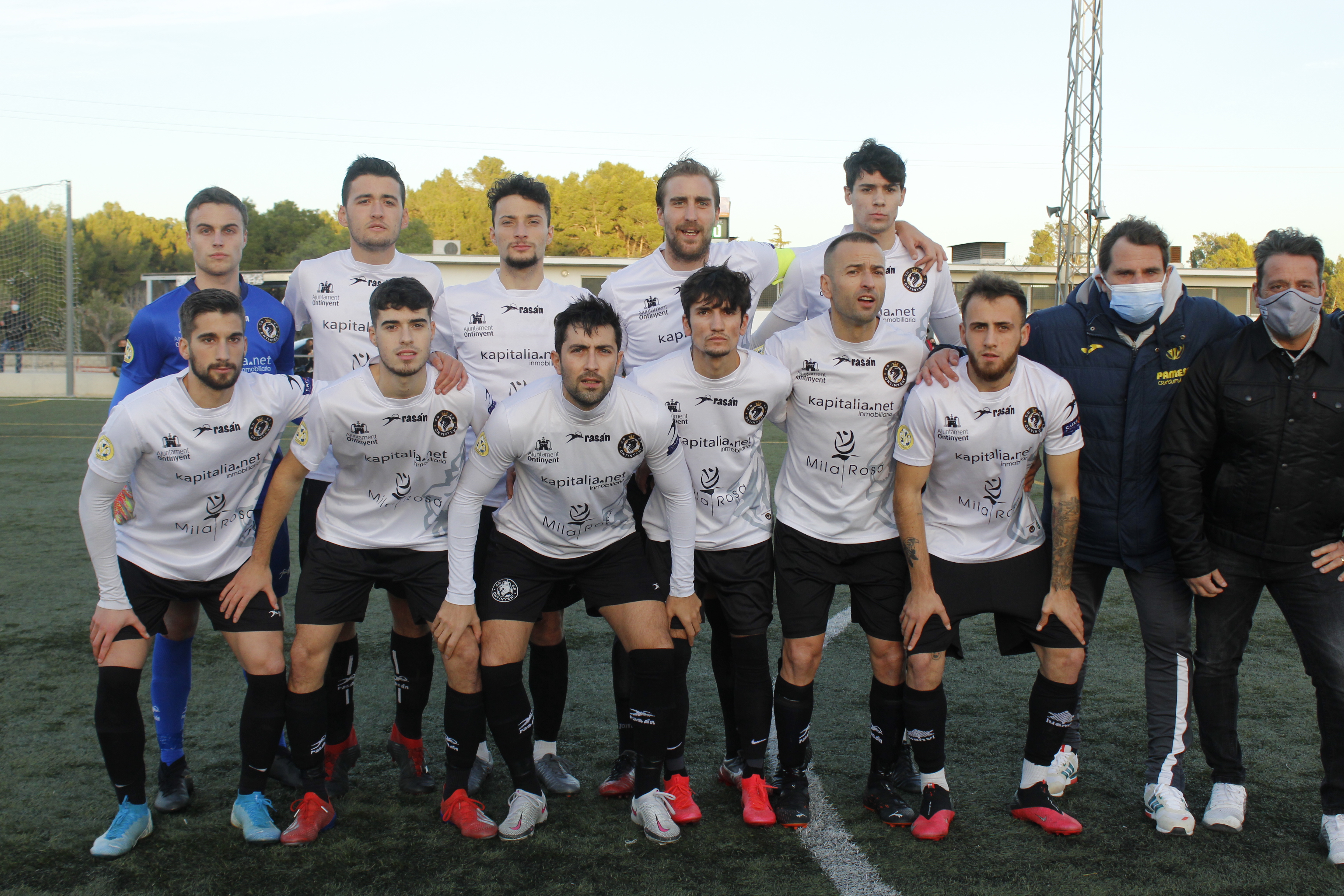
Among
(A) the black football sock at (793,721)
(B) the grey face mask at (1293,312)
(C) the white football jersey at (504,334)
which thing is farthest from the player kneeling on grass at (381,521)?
(B) the grey face mask at (1293,312)

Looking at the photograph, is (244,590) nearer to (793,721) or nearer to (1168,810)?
(793,721)

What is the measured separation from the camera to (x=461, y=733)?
3707 millimetres

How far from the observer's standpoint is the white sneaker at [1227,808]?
356 cm

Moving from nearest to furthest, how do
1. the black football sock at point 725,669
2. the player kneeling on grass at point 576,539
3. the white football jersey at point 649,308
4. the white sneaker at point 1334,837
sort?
1. the white sneaker at point 1334,837
2. the player kneeling on grass at point 576,539
3. the black football sock at point 725,669
4. the white football jersey at point 649,308

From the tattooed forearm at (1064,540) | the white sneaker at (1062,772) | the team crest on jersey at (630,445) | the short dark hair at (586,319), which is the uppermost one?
the short dark hair at (586,319)

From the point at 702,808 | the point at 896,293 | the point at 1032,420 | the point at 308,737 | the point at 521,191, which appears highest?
the point at 521,191

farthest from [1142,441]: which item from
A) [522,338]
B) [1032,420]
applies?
[522,338]

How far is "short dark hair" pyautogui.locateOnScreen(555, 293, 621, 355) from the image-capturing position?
353cm

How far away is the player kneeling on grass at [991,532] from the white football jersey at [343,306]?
2.12 metres

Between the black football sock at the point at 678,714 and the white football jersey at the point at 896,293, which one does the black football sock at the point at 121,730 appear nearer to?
the black football sock at the point at 678,714

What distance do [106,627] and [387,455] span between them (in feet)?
3.79

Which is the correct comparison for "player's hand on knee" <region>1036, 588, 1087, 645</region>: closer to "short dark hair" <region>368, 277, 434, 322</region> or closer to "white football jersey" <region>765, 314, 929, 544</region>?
"white football jersey" <region>765, 314, 929, 544</region>

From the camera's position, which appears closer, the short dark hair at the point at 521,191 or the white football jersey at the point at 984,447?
the white football jersey at the point at 984,447

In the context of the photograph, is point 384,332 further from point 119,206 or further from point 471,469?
point 119,206
